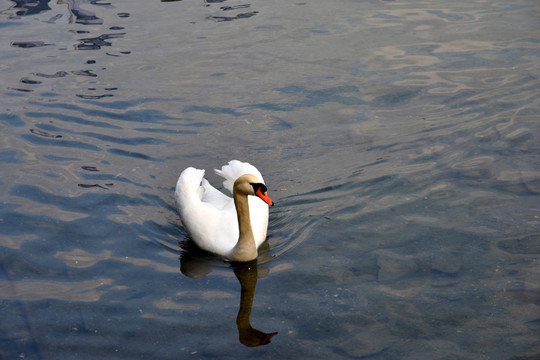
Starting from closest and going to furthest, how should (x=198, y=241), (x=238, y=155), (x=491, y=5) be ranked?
(x=198, y=241), (x=238, y=155), (x=491, y=5)

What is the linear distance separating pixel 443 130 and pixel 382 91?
5.47 ft

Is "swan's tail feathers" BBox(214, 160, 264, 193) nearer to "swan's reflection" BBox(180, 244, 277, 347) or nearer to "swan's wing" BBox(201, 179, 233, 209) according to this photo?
"swan's wing" BBox(201, 179, 233, 209)

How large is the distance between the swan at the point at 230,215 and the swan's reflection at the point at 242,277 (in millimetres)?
88

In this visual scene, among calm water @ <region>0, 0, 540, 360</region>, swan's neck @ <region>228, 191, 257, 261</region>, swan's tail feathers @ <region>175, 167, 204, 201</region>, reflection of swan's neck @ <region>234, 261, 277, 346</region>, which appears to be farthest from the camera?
swan's tail feathers @ <region>175, 167, 204, 201</region>

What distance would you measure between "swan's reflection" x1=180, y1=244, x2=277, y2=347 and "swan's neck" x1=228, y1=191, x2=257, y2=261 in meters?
0.09

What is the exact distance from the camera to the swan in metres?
6.67

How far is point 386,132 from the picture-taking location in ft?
30.6

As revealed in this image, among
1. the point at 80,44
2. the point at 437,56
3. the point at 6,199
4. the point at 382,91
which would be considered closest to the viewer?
the point at 6,199

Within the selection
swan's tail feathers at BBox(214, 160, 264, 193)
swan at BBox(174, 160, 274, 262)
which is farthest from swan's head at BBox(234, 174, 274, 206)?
swan's tail feathers at BBox(214, 160, 264, 193)

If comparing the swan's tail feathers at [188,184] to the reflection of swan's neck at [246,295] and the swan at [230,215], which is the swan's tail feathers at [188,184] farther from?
the reflection of swan's neck at [246,295]

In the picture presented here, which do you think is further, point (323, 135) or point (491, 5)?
point (491, 5)

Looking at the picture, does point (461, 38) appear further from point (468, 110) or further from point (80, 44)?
point (80, 44)

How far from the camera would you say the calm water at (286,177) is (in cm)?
566

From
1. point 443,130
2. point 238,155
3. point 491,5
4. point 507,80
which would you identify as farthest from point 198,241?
point 491,5
